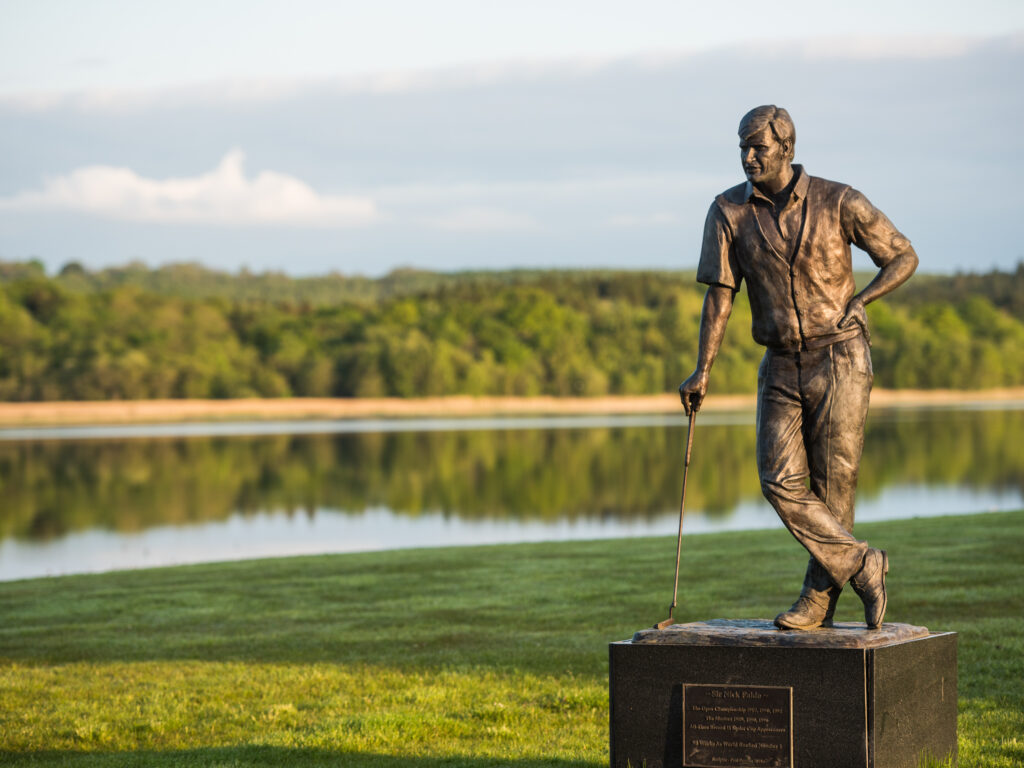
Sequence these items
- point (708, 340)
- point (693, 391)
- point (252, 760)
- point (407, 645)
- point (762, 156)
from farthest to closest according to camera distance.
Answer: point (407, 645) < point (252, 760) < point (708, 340) < point (693, 391) < point (762, 156)

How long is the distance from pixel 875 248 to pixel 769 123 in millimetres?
852

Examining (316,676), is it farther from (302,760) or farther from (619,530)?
(619,530)

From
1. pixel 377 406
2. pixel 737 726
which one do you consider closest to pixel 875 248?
pixel 737 726

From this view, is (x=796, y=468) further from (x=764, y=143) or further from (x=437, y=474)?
(x=437, y=474)

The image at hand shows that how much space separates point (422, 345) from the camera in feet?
349

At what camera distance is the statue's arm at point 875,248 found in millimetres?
6660

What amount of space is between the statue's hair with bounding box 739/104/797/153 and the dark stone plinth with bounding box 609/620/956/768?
2522 millimetres

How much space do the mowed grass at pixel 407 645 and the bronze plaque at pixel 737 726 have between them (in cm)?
114

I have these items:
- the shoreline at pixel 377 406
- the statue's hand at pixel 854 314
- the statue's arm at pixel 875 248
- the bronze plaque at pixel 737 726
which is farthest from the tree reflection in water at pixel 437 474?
the shoreline at pixel 377 406

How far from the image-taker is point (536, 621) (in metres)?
12.2

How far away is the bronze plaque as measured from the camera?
622cm

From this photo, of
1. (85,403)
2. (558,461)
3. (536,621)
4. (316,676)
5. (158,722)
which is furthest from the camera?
(85,403)

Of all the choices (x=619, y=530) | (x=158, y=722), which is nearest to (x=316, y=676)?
(x=158, y=722)

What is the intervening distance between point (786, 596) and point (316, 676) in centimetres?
500
